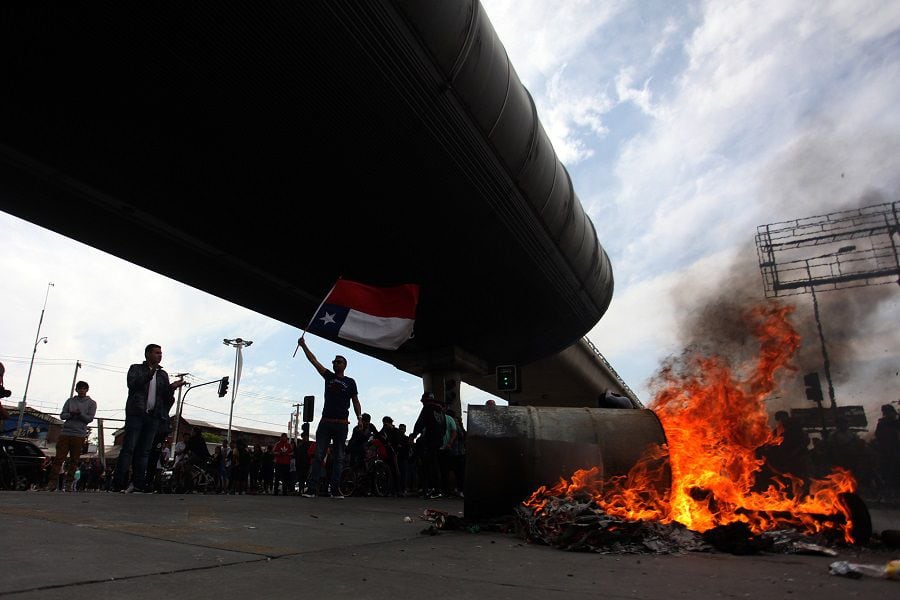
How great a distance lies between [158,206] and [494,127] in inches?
249

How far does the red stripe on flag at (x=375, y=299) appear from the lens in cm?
927

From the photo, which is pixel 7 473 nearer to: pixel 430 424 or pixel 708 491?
pixel 430 424

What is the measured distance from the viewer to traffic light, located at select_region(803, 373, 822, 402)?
398 inches

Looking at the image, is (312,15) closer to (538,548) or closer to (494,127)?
(494,127)

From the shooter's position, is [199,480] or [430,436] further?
[199,480]

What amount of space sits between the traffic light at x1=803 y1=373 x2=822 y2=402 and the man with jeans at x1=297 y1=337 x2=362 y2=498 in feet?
26.1

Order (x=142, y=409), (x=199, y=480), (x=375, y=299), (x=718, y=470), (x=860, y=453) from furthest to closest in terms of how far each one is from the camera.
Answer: (x=199, y=480), (x=860, y=453), (x=375, y=299), (x=142, y=409), (x=718, y=470)

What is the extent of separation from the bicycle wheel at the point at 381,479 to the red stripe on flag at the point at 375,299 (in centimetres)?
384

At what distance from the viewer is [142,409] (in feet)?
25.0

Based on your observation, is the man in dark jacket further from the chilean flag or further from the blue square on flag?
the blue square on flag

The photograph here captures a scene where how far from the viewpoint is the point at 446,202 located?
1077 centimetres

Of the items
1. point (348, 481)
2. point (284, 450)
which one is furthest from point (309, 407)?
point (348, 481)

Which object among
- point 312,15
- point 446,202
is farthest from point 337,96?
point 446,202

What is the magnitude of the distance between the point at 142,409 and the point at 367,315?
351 centimetres
